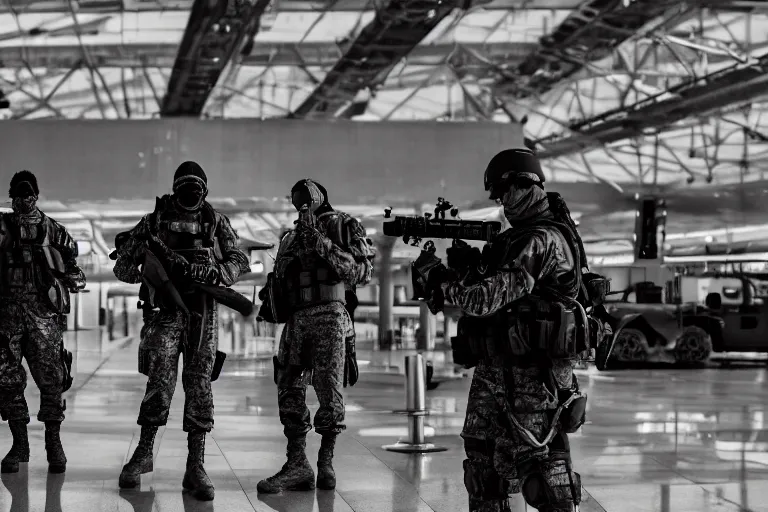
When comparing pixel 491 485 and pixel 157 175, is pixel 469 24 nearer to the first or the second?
pixel 157 175

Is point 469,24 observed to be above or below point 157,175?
above

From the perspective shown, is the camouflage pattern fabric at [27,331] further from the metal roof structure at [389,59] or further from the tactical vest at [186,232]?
the metal roof structure at [389,59]

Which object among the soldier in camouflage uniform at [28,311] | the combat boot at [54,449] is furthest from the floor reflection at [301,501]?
the soldier in camouflage uniform at [28,311]

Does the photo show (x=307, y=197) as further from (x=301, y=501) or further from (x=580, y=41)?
(x=580, y=41)

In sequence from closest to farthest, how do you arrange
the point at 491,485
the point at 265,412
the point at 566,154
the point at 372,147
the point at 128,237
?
the point at 491,485
the point at 128,237
the point at 265,412
the point at 372,147
the point at 566,154

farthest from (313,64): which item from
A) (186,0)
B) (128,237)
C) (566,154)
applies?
(128,237)

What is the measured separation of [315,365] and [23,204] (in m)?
2.37

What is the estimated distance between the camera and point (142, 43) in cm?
1888

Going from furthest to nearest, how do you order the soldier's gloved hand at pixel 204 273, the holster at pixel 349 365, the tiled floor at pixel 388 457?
the holster at pixel 349 365 → the soldier's gloved hand at pixel 204 273 → the tiled floor at pixel 388 457

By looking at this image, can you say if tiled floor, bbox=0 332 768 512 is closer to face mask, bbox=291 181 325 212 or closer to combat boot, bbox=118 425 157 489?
combat boot, bbox=118 425 157 489

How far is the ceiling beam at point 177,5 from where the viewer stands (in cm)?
1753

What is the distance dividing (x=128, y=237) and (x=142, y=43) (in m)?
12.6

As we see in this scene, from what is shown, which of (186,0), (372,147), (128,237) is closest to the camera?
(128,237)

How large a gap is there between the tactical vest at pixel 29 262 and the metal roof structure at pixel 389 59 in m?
9.91
